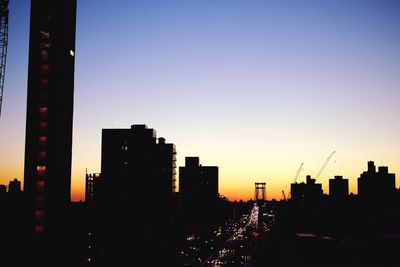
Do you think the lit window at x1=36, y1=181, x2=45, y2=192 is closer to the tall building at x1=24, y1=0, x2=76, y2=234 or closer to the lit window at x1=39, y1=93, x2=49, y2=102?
the tall building at x1=24, y1=0, x2=76, y2=234

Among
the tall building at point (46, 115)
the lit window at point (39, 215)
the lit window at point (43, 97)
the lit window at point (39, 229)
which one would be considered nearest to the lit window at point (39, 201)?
the tall building at point (46, 115)

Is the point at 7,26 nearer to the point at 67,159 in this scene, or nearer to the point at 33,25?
the point at 33,25

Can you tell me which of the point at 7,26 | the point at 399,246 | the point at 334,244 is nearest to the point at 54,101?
the point at 7,26

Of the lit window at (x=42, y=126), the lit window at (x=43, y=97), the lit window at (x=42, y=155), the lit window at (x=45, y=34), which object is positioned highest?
the lit window at (x=45, y=34)

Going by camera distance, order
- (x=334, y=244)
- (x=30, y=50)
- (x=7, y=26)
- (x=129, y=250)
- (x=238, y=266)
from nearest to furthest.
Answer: (x=30, y=50), (x=334, y=244), (x=7, y=26), (x=238, y=266), (x=129, y=250)

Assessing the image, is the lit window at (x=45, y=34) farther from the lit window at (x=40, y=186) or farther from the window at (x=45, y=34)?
the lit window at (x=40, y=186)

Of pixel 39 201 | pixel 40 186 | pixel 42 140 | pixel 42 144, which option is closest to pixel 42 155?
pixel 42 144

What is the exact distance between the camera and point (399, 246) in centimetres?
6319

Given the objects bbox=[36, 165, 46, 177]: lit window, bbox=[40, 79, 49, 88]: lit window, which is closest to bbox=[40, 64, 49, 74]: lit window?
bbox=[40, 79, 49, 88]: lit window

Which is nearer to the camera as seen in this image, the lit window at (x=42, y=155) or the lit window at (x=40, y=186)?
the lit window at (x=42, y=155)

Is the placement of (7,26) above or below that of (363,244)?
above

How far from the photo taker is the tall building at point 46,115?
151 ft

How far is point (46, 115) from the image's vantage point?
151ft

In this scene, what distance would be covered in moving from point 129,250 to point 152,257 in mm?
12917
